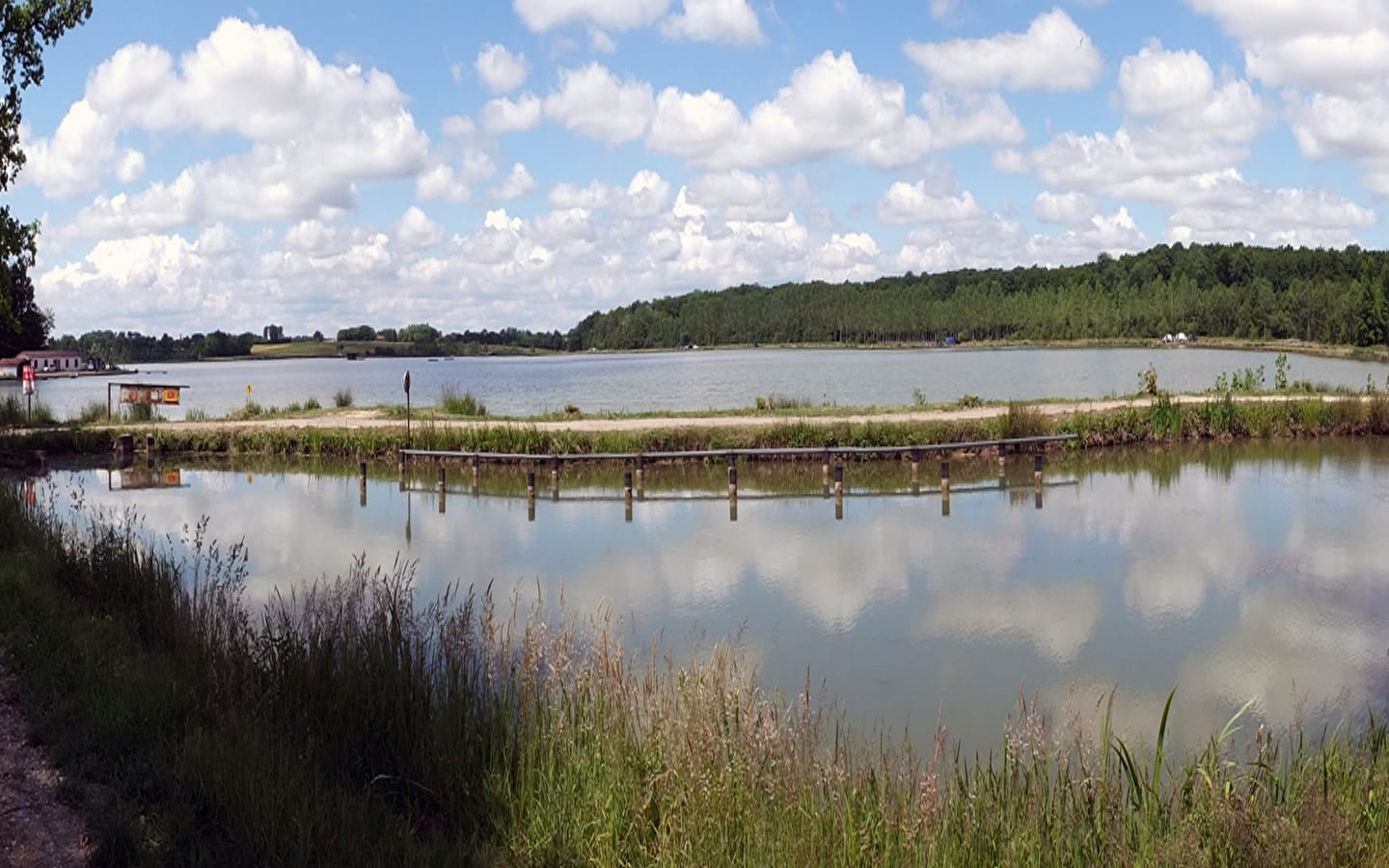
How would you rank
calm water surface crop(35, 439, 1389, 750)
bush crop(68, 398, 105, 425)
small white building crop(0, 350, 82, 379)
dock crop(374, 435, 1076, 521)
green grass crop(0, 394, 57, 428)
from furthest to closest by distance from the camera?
small white building crop(0, 350, 82, 379) → bush crop(68, 398, 105, 425) → green grass crop(0, 394, 57, 428) → dock crop(374, 435, 1076, 521) → calm water surface crop(35, 439, 1389, 750)

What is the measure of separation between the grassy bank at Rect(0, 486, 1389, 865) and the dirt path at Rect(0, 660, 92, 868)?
116 mm

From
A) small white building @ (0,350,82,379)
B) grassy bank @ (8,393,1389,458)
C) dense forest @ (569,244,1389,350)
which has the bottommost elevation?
grassy bank @ (8,393,1389,458)

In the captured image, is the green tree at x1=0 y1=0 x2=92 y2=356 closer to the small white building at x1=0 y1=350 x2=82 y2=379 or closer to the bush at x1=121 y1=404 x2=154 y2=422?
the bush at x1=121 y1=404 x2=154 y2=422

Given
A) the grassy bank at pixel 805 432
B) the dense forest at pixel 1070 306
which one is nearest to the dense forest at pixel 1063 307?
the dense forest at pixel 1070 306

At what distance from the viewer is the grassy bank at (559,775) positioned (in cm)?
505

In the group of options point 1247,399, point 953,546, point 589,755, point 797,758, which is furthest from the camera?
point 1247,399

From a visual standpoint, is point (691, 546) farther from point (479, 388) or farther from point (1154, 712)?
point (479, 388)

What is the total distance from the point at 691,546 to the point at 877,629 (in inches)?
194

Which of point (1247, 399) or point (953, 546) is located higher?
point (1247, 399)

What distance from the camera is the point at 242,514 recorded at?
61.3ft

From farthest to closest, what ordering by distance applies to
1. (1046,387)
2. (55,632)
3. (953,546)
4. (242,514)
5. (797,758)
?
(1046,387)
(242,514)
(953,546)
(55,632)
(797,758)

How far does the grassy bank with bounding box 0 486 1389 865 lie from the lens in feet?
16.6

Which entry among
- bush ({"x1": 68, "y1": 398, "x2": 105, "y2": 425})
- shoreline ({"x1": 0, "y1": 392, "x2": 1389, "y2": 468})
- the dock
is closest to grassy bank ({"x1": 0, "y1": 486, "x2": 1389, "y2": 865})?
the dock

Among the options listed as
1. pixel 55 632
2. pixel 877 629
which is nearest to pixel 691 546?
pixel 877 629
